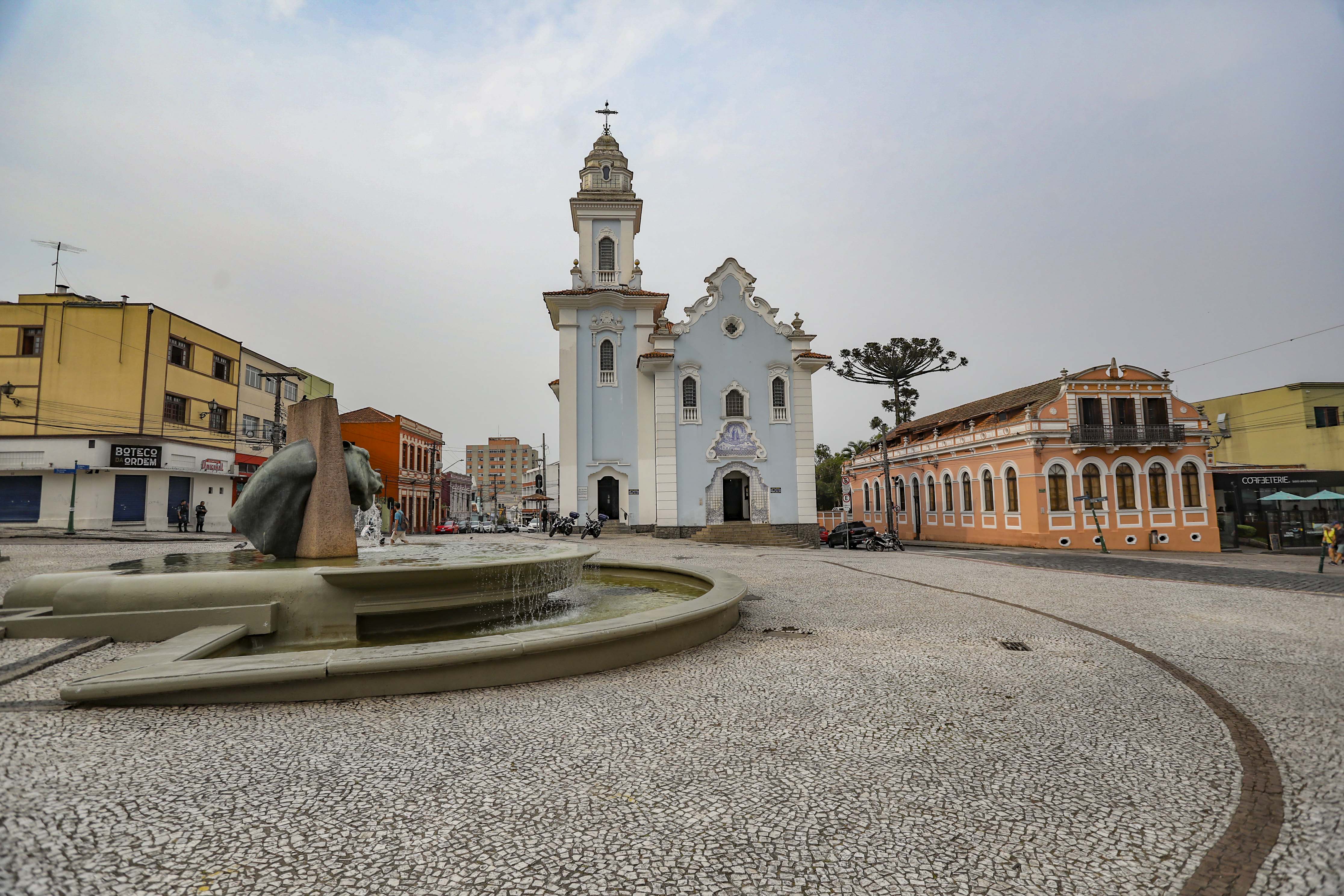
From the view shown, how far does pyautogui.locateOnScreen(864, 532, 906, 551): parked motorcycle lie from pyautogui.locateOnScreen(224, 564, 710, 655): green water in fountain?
17.1 meters

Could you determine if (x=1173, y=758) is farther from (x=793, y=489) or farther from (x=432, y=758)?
(x=793, y=489)

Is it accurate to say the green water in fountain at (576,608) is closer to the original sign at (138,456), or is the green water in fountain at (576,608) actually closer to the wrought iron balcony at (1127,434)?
the wrought iron balcony at (1127,434)

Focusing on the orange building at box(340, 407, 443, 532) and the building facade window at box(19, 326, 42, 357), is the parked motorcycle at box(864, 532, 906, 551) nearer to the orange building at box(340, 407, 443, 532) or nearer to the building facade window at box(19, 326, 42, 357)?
the orange building at box(340, 407, 443, 532)

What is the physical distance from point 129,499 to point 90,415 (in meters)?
4.28

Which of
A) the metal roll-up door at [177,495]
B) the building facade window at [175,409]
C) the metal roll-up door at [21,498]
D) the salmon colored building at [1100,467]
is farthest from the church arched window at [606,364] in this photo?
the metal roll-up door at [21,498]

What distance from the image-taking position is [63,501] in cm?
2862

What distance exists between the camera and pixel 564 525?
96.4 feet

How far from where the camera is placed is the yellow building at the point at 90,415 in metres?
28.7

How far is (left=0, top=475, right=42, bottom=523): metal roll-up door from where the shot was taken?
1123 inches

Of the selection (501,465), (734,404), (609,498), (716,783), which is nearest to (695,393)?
(734,404)

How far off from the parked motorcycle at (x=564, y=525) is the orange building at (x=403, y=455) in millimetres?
23082

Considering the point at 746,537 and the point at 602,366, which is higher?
the point at 602,366

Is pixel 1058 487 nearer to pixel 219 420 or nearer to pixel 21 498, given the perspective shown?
pixel 219 420

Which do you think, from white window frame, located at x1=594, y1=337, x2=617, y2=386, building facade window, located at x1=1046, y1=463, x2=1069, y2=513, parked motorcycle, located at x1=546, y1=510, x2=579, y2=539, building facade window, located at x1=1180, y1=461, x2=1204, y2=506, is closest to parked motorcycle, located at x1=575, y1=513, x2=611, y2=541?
parked motorcycle, located at x1=546, y1=510, x2=579, y2=539
